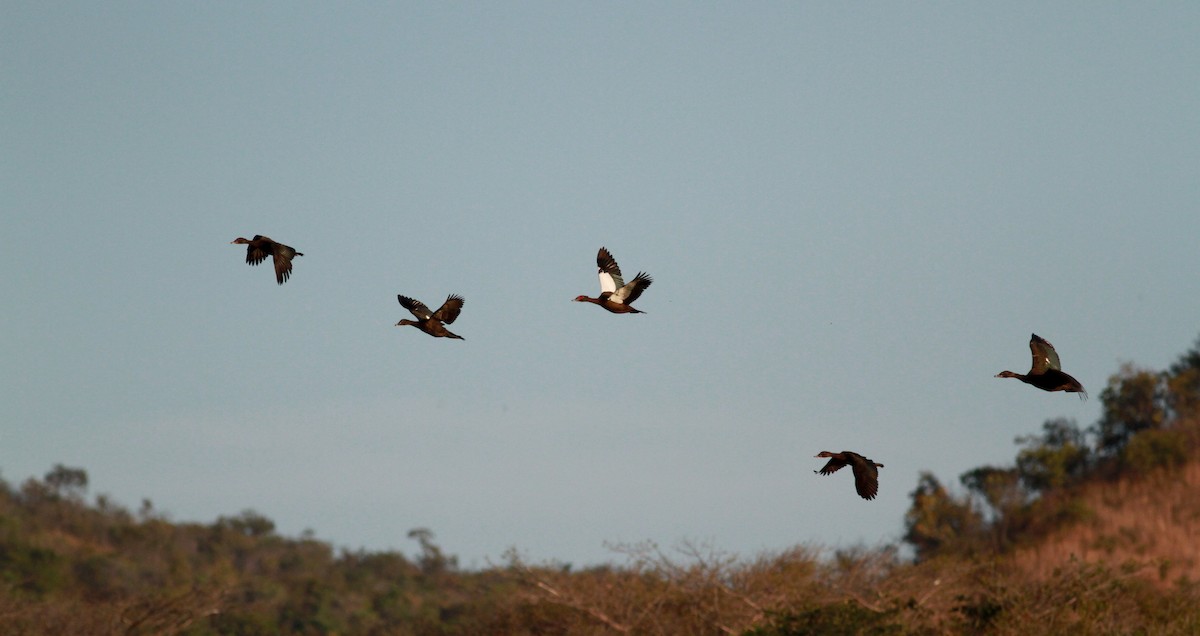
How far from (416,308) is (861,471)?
4.95 metres

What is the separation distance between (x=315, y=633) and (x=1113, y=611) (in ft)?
128

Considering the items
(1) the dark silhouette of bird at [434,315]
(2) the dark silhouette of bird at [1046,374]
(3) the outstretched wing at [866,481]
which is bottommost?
(3) the outstretched wing at [866,481]

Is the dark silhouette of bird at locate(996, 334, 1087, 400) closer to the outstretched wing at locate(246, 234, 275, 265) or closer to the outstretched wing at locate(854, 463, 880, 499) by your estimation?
the outstretched wing at locate(854, 463, 880, 499)

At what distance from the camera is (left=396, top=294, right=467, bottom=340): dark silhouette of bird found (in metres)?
16.3

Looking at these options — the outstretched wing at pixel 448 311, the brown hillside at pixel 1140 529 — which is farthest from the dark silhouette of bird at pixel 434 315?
the brown hillside at pixel 1140 529

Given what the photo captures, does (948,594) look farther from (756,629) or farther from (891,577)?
(756,629)

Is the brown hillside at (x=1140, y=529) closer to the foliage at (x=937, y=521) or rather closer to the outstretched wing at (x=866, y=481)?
the foliage at (x=937, y=521)

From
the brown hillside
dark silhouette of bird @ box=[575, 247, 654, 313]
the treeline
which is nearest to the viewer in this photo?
dark silhouette of bird @ box=[575, 247, 654, 313]

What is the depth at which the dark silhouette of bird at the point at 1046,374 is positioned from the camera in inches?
568

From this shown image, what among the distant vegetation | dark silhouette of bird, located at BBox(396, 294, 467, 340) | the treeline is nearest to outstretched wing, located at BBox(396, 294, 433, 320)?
dark silhouette of bird, located at BBox(396, 294, 467, 340)

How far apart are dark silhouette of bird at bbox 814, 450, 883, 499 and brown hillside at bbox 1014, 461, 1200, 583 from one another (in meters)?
23.4

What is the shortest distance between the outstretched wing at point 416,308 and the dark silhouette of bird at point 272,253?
1.22m

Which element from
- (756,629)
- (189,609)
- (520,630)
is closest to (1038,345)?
(756,629)

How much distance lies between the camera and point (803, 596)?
29.7 m
